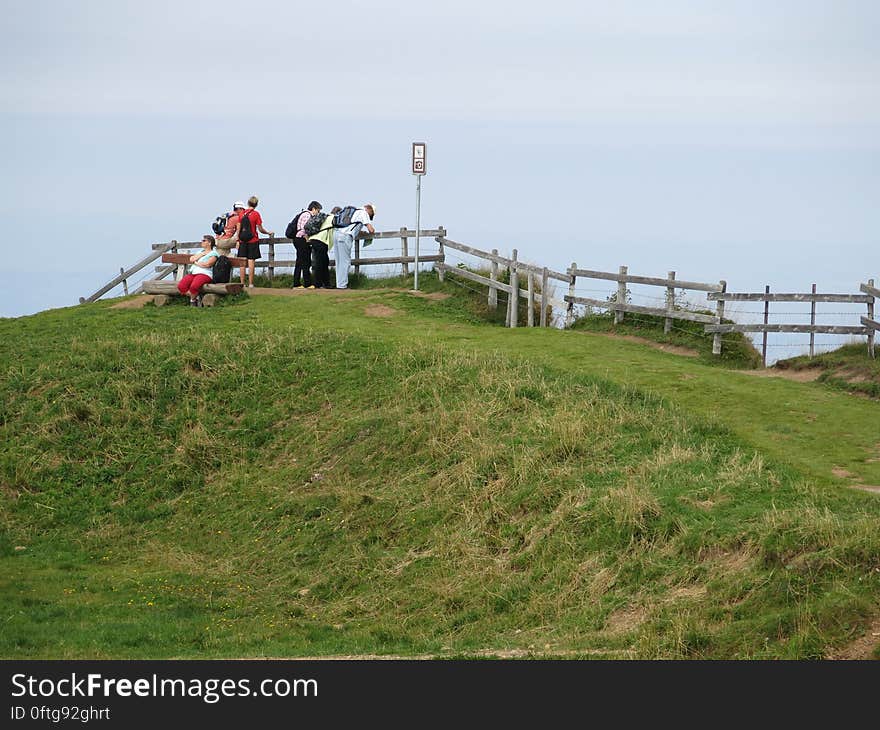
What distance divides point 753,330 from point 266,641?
14.2 m

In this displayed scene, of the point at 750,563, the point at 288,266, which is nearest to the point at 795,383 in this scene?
the point at 750,563

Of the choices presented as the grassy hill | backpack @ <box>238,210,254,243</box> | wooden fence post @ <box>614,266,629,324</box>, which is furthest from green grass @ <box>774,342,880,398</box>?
backpack @ <box>238,210,254,243</box>

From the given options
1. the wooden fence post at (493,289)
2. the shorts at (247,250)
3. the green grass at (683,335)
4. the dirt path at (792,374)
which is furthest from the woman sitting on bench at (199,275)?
the dirt path at (792,374)

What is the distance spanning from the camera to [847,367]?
886 inches

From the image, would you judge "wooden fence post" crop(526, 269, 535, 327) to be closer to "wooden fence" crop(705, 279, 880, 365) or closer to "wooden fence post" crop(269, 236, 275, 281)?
"wooden fence" crop(705, 279, 880, 365)

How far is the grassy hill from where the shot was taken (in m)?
12.1

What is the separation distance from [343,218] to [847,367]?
502 inches

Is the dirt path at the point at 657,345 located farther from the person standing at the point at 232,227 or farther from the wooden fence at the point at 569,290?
the person standing at the point at 232,227

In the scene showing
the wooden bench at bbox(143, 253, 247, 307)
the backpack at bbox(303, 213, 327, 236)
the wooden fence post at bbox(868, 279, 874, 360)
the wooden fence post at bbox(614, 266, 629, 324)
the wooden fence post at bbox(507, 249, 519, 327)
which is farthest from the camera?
the backpack at bbox(303, 213, 327, 236)

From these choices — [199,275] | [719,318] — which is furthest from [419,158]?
[719,318]

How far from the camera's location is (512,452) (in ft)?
54.7

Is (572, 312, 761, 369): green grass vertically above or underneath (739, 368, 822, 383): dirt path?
above

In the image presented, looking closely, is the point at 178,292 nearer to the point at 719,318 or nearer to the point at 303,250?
the point at 303,250

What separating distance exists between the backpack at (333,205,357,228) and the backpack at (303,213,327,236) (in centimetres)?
33
